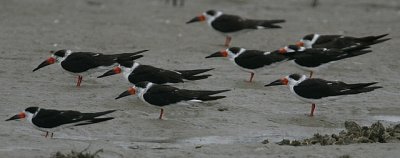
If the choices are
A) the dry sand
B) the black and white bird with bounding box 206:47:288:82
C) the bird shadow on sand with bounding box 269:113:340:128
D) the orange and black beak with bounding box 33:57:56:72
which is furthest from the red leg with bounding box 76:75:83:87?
the bird shadow on sand with bounding box 269:113:340:128

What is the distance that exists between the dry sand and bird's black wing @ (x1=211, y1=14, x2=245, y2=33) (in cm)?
34

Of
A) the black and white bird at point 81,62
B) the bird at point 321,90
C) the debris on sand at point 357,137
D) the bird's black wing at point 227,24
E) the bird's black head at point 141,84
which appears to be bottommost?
the bird's black wing at point 227,24

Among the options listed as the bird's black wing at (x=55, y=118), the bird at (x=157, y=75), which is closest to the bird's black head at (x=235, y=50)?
the bird at (x=157, y=75)

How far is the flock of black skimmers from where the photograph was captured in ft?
27.1

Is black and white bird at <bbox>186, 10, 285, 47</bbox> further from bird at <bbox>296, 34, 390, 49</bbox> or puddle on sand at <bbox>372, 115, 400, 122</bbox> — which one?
puddle on sand at <bbox>372, 115, 400, 122</bbox>

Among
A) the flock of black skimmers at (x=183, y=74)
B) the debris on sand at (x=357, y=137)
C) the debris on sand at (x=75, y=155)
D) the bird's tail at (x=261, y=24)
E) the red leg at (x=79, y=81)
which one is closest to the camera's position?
the debris on sand at (x=75, y=155)

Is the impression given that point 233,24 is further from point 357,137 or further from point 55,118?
point 55,118

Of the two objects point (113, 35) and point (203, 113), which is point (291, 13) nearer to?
point (113, 35)

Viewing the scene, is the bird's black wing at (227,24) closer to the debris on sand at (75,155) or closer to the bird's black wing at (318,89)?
the bird's black wing at (318,89)

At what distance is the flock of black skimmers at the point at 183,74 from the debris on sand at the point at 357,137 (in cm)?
117

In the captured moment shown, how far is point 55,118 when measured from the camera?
8188mm

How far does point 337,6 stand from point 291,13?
170 centimetres

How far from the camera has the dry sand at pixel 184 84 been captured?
26.3 ft

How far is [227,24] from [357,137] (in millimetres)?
6592
